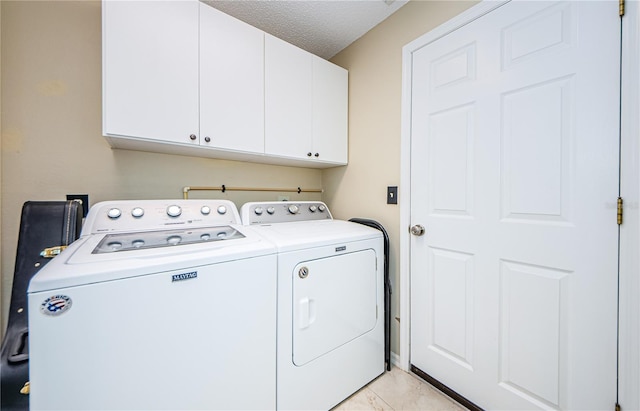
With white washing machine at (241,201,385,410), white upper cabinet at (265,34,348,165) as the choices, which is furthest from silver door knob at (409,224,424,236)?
white upper cabinet at (265,34,348,165)

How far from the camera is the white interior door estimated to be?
977 millimetres

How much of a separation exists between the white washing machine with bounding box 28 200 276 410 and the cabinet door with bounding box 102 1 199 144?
541mm

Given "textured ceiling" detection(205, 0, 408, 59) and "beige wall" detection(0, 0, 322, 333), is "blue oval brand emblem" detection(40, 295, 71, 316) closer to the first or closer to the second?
"beige wall" detection(0, 0, 322, 333)

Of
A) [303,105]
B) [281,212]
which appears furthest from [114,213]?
[303,105]

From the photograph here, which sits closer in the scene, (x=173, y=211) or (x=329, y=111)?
(x=173, y=211)

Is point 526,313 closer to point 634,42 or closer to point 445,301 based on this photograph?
point 445,301

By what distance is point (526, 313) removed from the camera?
1.17 meters

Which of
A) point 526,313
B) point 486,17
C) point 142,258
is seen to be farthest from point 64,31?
point 526,313

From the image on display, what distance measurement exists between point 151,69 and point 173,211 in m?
0.76

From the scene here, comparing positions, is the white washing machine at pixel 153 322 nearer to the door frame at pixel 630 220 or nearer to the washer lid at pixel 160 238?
the washer lid at pixel 160 238

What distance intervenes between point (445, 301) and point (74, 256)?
5.89 ft

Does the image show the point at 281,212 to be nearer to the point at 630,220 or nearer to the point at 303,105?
the point at 303,105

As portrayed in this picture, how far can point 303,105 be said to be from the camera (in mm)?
1820

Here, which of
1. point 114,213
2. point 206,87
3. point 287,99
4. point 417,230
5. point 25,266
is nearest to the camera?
point 25,266
